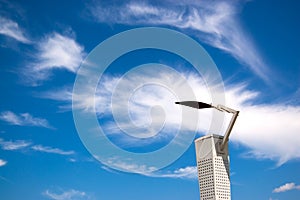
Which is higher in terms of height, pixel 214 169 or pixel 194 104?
pixel 214 169

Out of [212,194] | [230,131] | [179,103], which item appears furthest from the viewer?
[212,194]

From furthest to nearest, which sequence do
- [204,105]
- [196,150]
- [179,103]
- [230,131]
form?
[196,150]
[230,131]
[204,105]
[179,103]

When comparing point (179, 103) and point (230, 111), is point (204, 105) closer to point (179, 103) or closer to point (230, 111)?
point (179, 103)

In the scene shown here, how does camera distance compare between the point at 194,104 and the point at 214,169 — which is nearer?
the point at 194,104

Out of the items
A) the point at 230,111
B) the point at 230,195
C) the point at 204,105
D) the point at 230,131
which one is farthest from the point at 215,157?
the point at 204,105

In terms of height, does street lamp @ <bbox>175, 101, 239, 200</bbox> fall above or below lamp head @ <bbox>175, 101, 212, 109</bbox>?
above

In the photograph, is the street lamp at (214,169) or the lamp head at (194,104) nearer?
the lamp head at (194,104)

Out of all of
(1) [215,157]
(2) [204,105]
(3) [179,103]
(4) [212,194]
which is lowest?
(3) [179,103]

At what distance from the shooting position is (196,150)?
197 metres

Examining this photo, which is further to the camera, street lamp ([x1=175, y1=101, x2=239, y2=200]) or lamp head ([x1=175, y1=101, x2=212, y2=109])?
street lamp ([x1=175, y1=101, x2=239, y2=200])

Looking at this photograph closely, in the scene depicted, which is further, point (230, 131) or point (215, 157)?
point (215, 157)

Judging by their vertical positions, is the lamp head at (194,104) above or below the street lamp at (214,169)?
below

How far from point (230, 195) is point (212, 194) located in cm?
1142

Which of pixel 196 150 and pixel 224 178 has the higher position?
pixel 196 150
